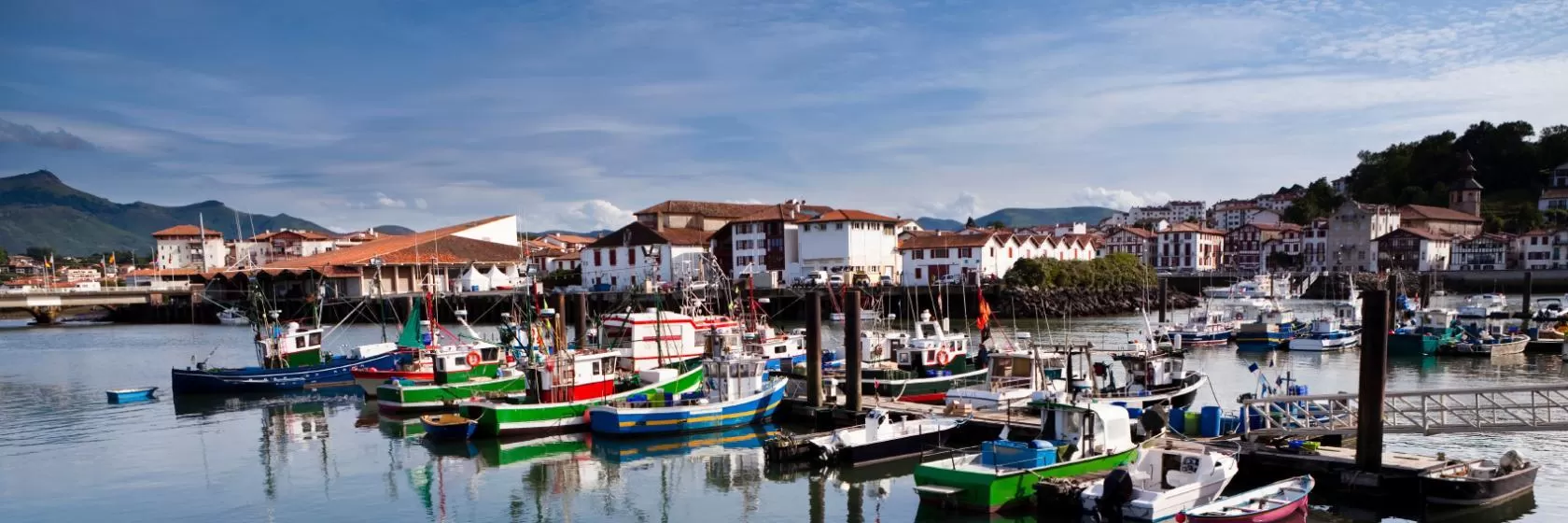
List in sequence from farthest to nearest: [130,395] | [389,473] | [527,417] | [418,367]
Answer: [130,395] < [418,367] < [527,417] < [389,473]

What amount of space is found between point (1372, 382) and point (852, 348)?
33.3 feet

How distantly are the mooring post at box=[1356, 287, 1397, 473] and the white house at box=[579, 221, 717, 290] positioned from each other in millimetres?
61691

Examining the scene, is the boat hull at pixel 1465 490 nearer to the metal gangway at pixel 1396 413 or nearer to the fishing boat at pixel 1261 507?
the metal gangway at pixel 1396 413

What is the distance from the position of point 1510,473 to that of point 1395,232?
3740 inches

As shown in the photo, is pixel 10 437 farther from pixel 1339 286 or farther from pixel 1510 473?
pixel 1339 286

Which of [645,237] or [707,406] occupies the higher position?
[645,237]

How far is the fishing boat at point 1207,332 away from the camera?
44.5 meters

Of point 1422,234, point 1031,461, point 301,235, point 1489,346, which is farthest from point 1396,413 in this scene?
point 301,235

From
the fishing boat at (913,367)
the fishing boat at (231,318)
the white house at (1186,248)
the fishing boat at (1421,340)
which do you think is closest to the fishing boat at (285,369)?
the fishing boat at (913,367)

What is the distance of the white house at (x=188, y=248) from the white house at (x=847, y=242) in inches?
3578

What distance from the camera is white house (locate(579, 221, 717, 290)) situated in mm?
77438

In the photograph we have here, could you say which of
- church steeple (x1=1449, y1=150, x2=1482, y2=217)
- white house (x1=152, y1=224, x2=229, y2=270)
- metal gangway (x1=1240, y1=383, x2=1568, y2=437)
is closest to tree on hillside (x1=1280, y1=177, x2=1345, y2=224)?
church steeple (x1=1449, y1=150, x2=1482, y2=217)

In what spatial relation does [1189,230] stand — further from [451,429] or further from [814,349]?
[451,429]

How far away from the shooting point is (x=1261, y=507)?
552 inches
